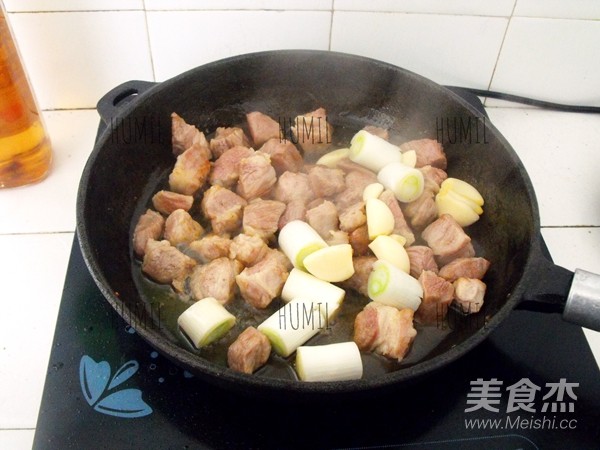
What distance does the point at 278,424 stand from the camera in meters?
0.86

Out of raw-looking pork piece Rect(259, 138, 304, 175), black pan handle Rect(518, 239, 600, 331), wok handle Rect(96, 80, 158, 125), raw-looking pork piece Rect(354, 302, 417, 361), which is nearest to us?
black pan handle Rect(518, 239, 600, 331)

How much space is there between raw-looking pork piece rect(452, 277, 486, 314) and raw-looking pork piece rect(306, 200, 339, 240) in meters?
0.27

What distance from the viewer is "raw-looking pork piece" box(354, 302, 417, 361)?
903 millimetres

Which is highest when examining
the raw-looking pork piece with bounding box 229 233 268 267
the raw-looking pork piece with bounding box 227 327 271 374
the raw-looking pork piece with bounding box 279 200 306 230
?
the raw-looking pork piece with bounding box 279 200 306 230

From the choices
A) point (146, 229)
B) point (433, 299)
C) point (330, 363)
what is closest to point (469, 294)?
point (433, 299)

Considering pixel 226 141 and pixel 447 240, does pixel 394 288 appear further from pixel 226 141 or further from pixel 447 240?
pixel 226 141

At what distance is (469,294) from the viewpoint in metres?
0.97

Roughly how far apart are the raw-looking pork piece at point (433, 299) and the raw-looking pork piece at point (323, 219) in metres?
0.21

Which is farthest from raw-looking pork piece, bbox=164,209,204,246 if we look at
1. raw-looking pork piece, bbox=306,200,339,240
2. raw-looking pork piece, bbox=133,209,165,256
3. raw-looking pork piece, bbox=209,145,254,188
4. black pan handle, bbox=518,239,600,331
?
black pan handle, bbox=518,239,600,331

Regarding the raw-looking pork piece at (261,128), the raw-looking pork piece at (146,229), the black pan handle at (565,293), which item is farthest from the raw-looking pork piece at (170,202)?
the black pan handle at (565,293)

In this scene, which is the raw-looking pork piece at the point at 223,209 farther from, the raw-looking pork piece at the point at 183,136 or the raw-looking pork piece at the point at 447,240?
the raw-looking pork piece at the point at 447,240

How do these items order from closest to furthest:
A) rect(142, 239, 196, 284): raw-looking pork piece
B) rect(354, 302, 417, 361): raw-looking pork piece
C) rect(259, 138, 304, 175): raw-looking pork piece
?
rect(354, 302, 417, 361): raw-looking pork piece < rect(142, 239, 196, 284): raw-looking pork piece < rect(259, 138, 304, 175): raw-looking pork piece

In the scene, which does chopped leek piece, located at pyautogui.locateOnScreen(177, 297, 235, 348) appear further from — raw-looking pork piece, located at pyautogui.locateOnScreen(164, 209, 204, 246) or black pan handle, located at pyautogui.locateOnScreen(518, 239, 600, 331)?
black pan handle, located at pyautogui.locateOnScreen(518, 239, 600, 331)

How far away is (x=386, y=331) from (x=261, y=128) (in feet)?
1.91
